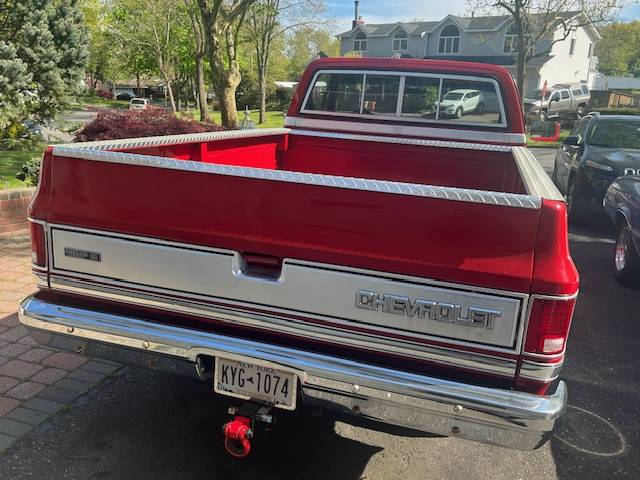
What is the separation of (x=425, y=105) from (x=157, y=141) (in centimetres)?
299

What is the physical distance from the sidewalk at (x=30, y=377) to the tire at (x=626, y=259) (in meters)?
5.02

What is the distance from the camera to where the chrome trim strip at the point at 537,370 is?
7.25ft

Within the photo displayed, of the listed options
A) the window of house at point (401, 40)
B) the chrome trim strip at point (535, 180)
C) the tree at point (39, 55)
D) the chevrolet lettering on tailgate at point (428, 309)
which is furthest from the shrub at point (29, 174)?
the window of house at point (401, 40)

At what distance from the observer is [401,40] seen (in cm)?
4975

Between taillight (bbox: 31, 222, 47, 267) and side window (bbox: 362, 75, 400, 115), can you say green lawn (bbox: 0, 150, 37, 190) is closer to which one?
side window (bbox: 362, 75, 400, 115)

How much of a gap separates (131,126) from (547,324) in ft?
21.7

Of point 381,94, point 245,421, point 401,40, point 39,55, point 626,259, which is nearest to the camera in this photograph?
point 245,421

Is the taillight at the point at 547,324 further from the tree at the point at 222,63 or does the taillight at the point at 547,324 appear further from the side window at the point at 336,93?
the tree at the point at 222,63

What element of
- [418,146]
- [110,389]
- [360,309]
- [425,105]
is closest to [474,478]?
[360,309]

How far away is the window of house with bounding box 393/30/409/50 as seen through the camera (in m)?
49.4

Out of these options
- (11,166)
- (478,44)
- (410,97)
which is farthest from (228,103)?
(478,44)

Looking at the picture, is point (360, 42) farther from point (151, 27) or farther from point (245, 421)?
point (245, 421)

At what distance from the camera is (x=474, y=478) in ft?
9.91

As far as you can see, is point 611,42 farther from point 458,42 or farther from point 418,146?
point 418,146
